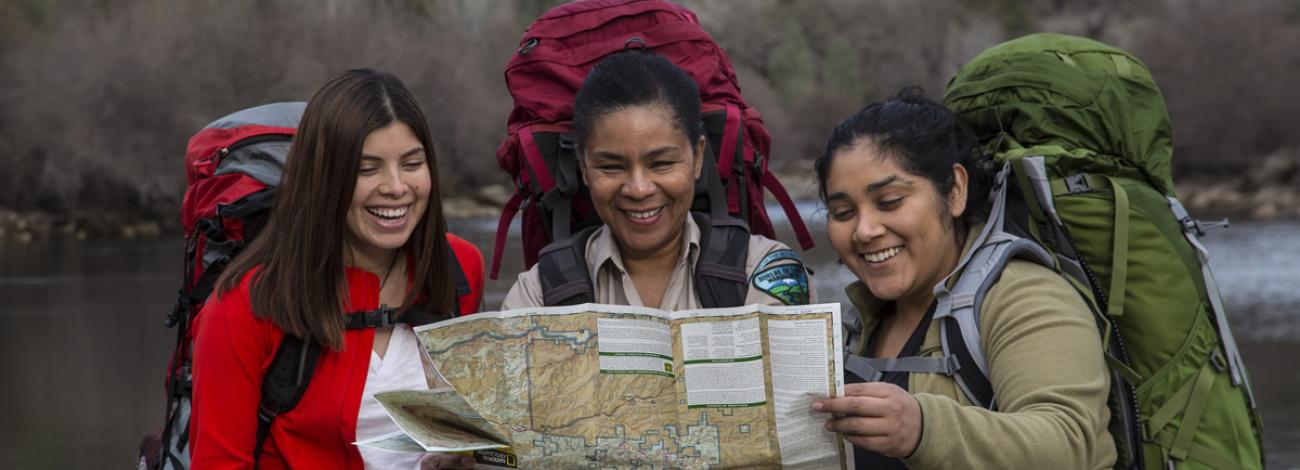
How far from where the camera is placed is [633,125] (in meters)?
2.80

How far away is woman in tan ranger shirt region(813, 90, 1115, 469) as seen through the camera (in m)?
2.10

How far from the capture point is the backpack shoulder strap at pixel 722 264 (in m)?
2.84

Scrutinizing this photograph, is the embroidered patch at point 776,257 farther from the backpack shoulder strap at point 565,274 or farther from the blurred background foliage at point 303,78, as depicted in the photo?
the blurred background foliage at point 303,78

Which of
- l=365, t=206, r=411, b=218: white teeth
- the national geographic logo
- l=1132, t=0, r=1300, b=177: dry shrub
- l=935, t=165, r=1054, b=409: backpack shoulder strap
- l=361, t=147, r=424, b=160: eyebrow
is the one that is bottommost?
the national geographic logo

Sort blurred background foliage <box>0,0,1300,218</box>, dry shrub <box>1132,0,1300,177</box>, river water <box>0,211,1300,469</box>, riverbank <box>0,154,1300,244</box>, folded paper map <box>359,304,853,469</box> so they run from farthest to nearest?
dry shrub <box>1132,0,1300,177</box> < blurred background foliage <box>0,0,1300,218</box> < riverbank <box>0,154,1300,244</box> < river water <box>0,211,1300,469</box> < folded paper map <box>359,304,853,469</box>

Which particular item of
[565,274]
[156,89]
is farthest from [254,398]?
[156,89]

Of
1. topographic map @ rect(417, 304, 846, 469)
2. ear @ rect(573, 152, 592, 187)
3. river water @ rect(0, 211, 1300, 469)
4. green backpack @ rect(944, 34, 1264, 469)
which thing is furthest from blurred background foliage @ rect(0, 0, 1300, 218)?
topographic map @ rect(417, 304, 846, 469)

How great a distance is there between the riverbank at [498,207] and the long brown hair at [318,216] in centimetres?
2246

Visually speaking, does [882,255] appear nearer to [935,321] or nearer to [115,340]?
[935,321]

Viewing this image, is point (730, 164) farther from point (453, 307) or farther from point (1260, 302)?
point (1260, 302)

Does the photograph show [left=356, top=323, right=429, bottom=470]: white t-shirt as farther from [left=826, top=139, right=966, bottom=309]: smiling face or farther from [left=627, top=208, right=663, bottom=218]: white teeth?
[left=826, top=139, right=966, bottom=309]: smiling face

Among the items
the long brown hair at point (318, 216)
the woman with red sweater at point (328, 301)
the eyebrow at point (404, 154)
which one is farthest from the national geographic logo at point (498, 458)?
the eyebrow at point (404, 154)

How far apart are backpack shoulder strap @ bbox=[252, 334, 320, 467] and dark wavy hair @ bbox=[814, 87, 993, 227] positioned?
1199mm

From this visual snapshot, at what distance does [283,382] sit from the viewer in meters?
2.70
